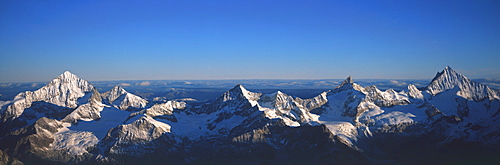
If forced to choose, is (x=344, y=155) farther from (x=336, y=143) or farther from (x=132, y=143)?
(x=132, y=143)

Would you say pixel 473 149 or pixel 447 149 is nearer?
pixel 473 149

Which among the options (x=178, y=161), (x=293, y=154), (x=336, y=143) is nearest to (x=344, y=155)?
(x=336, y=143)

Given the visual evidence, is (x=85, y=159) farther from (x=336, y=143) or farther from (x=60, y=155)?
(x=336, y=143)

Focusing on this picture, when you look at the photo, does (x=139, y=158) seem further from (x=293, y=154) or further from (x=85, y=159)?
(x=293, y=154)

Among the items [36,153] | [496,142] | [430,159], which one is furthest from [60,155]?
[496,142]

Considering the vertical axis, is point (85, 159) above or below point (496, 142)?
below

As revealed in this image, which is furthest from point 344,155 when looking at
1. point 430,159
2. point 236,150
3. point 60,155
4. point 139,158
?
point 60,155

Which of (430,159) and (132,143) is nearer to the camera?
(430,159)
